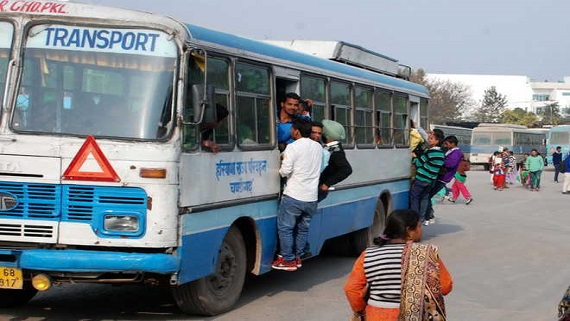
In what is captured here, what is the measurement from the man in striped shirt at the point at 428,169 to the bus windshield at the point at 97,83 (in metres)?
7.37

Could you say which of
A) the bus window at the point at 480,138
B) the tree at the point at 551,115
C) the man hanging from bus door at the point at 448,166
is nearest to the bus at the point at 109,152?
the man hanging from bus door at the point at 448,166

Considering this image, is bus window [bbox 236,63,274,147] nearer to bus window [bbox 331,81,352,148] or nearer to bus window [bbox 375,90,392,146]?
bus window [bbox 331,81,352,148]

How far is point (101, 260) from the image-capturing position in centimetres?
653

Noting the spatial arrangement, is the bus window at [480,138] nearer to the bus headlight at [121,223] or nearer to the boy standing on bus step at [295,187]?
the boy standing on bus step at [295,187]

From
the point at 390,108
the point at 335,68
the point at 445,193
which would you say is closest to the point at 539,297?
the point at 335,68

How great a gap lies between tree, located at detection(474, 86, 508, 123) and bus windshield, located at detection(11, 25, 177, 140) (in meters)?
108

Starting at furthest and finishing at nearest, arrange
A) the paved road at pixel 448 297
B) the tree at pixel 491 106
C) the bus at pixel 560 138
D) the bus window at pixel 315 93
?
the tree at pixel 491 106, the bus at pixel 560 138, the bus window at pixel 315 93, the paved road at pixel 448 297

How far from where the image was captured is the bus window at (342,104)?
10705mm

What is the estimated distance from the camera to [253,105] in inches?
330

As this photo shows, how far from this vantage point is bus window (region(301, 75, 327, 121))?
9.75 m

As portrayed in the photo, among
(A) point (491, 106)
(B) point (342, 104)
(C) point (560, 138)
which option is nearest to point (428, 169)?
(B) point (342, 104)

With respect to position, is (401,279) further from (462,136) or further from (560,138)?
(462,136)

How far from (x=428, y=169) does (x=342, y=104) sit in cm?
309

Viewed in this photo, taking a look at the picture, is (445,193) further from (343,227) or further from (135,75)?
(135,75)
